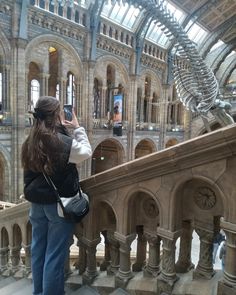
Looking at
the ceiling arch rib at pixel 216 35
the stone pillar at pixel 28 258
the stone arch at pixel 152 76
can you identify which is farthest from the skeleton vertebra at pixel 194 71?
the ceiling arch rib at pixel 216 35

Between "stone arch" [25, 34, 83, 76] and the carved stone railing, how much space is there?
1239 centimetres

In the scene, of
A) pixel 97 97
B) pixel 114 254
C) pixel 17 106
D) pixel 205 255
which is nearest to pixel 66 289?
pixel 114 254

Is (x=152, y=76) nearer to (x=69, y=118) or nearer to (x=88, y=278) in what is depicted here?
(x=69, y=118)

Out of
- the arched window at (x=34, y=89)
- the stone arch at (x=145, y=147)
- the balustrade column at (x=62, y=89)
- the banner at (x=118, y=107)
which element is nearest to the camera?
the balustrade column at (x=62, y=89)

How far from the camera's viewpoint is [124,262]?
84.4 inches

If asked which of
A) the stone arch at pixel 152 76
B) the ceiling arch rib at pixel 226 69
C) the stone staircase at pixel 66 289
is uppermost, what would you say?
the ceiling arch rib at pixel 226 69

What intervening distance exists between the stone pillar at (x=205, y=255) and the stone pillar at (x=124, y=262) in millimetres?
531

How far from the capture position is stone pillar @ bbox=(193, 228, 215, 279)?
187cm

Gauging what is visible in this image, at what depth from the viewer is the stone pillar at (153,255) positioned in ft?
6.82

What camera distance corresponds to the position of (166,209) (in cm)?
186

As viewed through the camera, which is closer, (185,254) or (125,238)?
(125,238)

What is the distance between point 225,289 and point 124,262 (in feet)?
2.64

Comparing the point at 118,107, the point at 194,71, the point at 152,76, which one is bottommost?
the point at 118,107

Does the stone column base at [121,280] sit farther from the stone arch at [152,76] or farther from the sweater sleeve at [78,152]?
the stone arch at [152,76]
